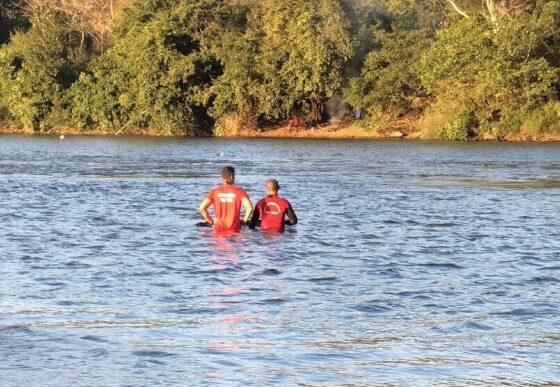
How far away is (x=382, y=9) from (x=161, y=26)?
1416cm

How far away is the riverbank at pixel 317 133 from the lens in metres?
65.1

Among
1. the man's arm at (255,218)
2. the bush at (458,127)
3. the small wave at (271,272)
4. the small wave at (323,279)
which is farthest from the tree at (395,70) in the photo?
the small wave at (323,279)

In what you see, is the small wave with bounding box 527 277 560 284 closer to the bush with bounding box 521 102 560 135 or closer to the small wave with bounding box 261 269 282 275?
the small wave with bounding box 261 269 282 275

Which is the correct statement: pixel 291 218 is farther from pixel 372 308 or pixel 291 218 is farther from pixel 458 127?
pixel 458 127

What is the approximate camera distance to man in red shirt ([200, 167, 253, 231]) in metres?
18.6

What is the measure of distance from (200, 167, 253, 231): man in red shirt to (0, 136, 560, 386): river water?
1.14 feet

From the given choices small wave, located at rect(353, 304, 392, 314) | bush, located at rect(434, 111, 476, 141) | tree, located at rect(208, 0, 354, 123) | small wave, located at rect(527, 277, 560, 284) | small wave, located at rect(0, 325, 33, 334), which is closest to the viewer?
small wave, located at rect(0, 325, 33, 334)

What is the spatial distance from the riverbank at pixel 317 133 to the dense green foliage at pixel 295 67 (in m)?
0.42

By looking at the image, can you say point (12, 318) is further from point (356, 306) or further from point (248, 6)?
point (248, 6)

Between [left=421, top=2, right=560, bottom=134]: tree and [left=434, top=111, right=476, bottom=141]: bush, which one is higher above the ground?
[left=421, top=2, right=560, bottom=134]: tree

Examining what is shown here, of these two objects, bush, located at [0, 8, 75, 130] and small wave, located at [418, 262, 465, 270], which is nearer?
small wave, located at [418, 262, 465, 270]

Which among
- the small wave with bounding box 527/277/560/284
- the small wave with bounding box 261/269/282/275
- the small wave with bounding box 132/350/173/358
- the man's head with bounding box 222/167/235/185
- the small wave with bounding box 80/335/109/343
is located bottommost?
the small wave with bounding box 261/269/282/275

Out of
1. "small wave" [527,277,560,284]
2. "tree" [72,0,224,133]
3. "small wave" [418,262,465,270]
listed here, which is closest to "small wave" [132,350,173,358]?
"small wave" [527,277,560,284]

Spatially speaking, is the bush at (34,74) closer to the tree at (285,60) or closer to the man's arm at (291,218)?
the tree at (285,60)
